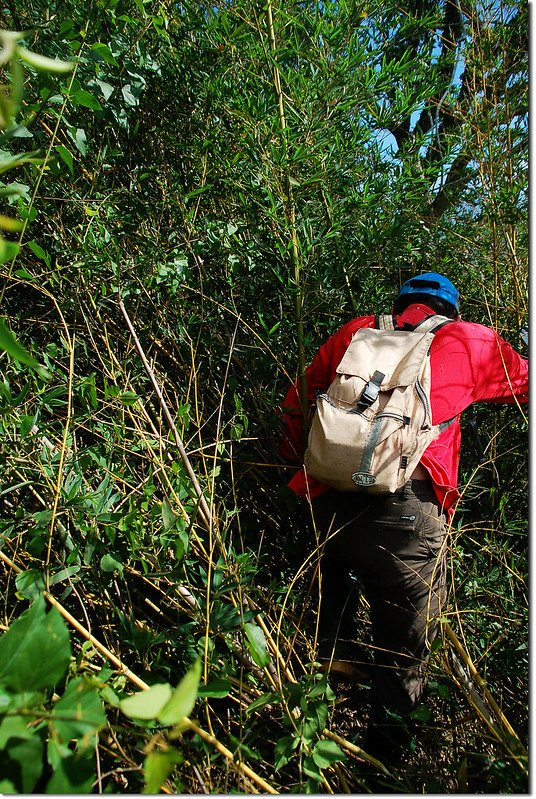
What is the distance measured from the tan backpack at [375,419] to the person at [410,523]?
0.11 m

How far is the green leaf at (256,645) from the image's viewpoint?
129 centimetres

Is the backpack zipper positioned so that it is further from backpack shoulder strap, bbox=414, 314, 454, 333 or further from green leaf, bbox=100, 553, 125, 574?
green leaf, bbox=100, 553, 125, 574

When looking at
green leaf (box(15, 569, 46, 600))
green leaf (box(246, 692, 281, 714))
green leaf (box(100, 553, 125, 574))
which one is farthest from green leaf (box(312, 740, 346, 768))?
green leaf (box(15, 569, 46, 600))

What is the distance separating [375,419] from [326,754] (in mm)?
953

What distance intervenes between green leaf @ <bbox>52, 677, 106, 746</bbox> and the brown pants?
4.46ft

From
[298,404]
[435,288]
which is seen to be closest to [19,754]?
→ [298,404]

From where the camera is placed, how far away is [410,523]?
1903 mm

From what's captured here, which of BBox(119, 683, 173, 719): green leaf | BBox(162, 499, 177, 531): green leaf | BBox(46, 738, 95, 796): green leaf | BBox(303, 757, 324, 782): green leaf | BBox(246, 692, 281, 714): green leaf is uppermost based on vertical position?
BBox(119, 683, 173, 719): green leaf

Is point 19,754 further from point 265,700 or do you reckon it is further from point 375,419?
point 375,419

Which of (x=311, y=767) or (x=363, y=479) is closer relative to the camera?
(x=311, y=767)

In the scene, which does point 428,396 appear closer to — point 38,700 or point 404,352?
point 404,352

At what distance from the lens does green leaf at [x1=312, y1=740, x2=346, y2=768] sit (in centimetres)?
129

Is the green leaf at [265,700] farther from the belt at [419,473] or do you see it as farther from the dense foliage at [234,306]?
the belt at [419,473]

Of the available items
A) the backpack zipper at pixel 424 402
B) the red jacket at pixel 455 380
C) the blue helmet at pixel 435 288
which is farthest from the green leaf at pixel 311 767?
the blue helmet at pixel 435 288
